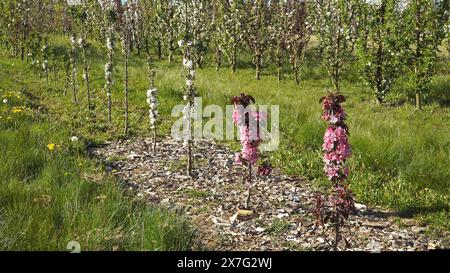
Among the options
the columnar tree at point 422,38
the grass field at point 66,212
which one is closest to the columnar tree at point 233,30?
the columnar tree at point 422,38

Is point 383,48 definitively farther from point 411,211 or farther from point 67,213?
point 67,213

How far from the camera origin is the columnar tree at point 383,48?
15602 mm

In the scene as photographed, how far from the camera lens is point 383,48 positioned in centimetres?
1619

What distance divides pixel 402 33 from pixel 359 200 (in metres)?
10.4

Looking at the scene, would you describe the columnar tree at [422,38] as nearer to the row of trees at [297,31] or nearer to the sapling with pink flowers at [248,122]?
the row of trees at [297,31]

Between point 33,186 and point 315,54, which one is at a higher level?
point 315,54

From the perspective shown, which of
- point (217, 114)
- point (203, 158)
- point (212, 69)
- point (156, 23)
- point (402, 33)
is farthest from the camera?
point (156, 23)

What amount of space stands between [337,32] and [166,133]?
33.2ft

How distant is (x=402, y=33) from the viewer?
1556cm

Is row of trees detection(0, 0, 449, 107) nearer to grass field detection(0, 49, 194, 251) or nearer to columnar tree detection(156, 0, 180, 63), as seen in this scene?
columnar tree detection(156, 0, 180, 63)

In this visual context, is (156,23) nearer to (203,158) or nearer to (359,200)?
(203,158)

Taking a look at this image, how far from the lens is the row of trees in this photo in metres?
15.4

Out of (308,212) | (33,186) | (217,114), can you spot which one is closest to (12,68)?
(217,114)

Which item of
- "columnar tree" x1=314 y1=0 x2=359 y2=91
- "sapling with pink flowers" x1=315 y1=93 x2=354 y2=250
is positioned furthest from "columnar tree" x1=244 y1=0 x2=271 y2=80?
"sapling with pink flowers" x1=315 y1=93 x2=354 y2=250
